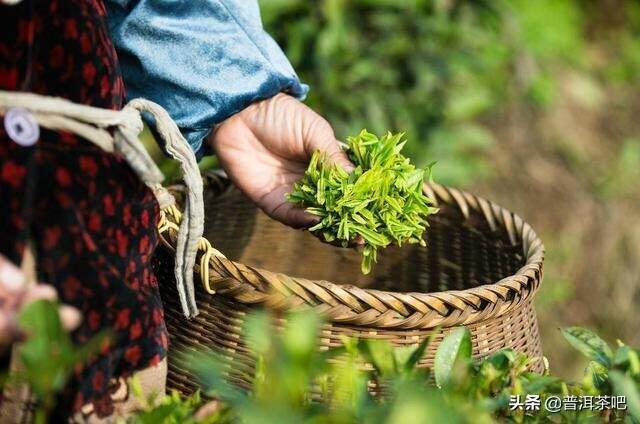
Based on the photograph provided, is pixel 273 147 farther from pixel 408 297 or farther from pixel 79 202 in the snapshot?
pixel 79 202

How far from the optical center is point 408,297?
1050 mm

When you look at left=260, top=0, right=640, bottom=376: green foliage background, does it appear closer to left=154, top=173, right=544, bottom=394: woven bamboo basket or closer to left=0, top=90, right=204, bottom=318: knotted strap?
left=154, top=173, right=544, bottom=394: woven bamboo basket

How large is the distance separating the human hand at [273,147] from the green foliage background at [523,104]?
0.87m

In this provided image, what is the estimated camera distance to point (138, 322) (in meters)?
0.84

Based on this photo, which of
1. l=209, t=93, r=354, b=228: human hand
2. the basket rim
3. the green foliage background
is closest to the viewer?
the basket rim

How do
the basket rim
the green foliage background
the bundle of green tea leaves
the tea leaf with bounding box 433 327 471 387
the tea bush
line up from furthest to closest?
1. the green foliage background
2. the bundle of green tea leaves
3. the basket rim
4. the tea leaf with bounding box 433 327 471 387
5. the tea bush

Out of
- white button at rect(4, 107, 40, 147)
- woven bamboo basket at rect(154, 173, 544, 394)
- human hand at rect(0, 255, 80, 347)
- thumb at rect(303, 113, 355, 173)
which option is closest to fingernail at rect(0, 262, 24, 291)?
human hand at rect(0, 255, 80, 347)

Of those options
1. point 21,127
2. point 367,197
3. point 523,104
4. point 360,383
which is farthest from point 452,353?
point 523,104

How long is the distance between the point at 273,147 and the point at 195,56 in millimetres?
210

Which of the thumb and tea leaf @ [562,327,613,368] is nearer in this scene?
tea leaf @ [562,327,613,368]

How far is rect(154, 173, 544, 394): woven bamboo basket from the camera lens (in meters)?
1.04

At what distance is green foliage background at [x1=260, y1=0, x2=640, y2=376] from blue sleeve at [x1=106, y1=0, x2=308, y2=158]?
925 mm

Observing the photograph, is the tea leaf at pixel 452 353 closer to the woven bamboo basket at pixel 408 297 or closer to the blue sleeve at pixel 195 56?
the woven bamboo basket at pixel 408 297

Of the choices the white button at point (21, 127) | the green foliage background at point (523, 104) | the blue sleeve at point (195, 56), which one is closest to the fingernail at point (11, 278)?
the white button at point (21, 127)
